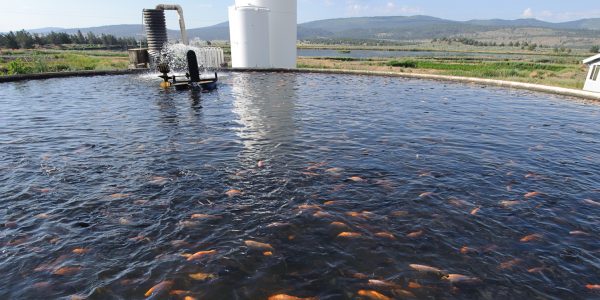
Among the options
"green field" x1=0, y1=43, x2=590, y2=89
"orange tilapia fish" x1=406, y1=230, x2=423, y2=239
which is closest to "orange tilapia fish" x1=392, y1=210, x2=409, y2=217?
"orange tilapia fish" x1=406, y1=230, x2=423, y2=239

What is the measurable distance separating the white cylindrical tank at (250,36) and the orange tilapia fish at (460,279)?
31.2 m

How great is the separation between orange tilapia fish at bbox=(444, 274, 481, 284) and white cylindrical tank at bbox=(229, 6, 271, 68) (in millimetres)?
31185

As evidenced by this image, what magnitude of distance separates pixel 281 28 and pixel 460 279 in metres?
32.9

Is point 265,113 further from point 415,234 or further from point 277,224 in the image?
point 415,234

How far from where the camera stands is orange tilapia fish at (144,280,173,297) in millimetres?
5516

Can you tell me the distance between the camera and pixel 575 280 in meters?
6.10

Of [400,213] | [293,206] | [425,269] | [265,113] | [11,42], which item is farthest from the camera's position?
[11,42]

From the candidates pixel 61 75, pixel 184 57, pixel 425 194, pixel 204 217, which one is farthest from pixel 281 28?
pixel 204 217

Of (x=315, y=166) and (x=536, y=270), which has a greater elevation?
(x=315, y=166)

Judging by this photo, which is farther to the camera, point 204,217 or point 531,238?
point 204,217

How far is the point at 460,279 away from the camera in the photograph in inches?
235

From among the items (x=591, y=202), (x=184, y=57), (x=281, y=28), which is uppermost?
(x=281, y=28)

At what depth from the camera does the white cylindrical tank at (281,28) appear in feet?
112

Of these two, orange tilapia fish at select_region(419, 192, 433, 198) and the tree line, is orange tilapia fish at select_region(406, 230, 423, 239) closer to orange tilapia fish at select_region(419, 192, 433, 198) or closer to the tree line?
orange tilapia fish at select_region(419, 192, 433, 198)
